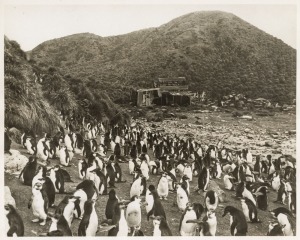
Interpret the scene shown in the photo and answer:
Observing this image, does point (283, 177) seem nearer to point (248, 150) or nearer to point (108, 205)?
point (248, 150)

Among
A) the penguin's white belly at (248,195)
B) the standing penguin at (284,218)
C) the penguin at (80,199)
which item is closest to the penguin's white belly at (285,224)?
the standing penguin at (284,218)

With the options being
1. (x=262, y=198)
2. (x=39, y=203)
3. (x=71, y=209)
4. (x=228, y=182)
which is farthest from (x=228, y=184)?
(x=39, y=203)

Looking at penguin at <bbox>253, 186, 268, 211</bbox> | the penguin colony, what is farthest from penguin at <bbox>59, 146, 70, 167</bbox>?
penguin at <bbox>253, 186, 268, 211</bbox>

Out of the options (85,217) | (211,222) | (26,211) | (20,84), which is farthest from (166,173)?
(20,84)

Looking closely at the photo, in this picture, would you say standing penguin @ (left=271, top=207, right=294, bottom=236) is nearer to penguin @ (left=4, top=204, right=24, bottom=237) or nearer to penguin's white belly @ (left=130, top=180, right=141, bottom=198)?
penguin's white belly @ (left=130, top=180, right=141, bottom=198)

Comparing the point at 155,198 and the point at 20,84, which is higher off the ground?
the point at 20,84

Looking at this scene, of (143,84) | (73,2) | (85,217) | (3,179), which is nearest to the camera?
(85,217)
